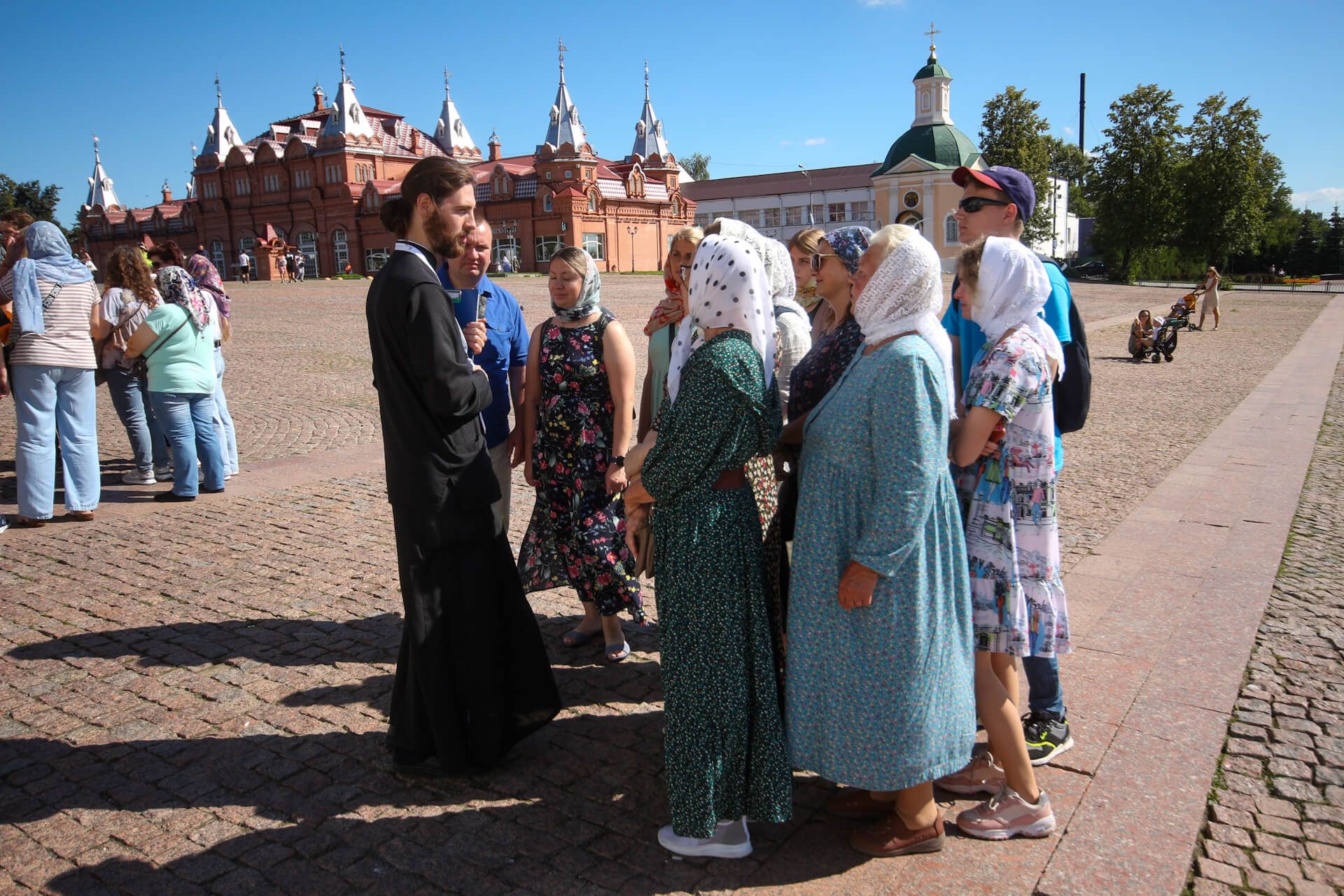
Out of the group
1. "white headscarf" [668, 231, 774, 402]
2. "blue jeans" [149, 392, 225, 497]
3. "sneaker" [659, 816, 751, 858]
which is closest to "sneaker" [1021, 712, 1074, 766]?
"sneaker" [659, 816, 751, 858]

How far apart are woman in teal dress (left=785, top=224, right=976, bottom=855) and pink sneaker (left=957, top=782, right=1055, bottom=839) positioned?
0.33 m

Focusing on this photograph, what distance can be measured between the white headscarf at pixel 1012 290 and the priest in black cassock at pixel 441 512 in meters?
1.71

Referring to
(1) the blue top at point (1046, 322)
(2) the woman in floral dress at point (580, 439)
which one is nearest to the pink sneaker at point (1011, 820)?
(1) the blue top at point (1046, 322)

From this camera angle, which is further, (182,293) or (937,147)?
(937,147)

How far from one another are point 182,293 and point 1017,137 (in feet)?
202

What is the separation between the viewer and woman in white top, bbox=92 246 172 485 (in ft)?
23.6

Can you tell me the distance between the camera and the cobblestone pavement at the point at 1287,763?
2.77 meters

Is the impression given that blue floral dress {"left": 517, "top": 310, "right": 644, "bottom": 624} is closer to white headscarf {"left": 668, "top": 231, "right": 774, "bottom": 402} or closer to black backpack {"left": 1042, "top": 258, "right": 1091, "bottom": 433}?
white headscarf {"left": 668, "top": 231, "right": 774, "bottom": 402}

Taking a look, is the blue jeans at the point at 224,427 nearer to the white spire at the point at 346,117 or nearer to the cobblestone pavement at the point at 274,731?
the cobblestone pavement at the point at 274,731

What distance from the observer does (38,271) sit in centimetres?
643

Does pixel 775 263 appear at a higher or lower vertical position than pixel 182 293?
lower

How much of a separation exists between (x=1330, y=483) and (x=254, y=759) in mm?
8414

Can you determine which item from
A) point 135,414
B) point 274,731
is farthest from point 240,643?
point 135,414

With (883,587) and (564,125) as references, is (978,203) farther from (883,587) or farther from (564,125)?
(564,125)
